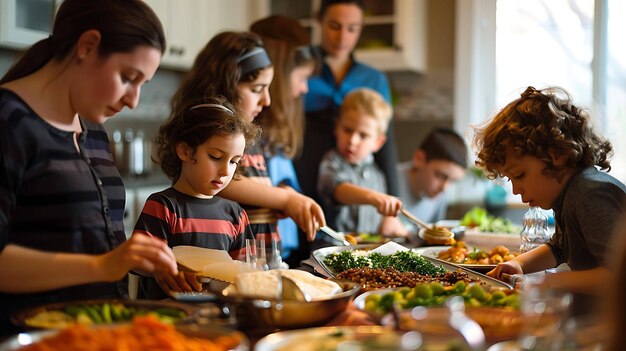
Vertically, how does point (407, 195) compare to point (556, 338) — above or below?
below

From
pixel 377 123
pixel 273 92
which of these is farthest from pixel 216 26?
pixel 273 92

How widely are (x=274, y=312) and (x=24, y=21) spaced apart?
2557 mm

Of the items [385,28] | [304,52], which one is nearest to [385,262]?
[304,52]

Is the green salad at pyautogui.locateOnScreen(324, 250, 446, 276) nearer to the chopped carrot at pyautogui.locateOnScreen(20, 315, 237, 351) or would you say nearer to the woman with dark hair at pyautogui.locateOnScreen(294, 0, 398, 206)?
the chopped carrot at pyautogui.locateOnScreen(20, 315, 237, 351)

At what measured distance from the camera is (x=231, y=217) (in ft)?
6.91

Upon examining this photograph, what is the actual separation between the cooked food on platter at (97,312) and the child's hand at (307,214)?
952 mm

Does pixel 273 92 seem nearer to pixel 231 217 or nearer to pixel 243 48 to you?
pixel 243 48

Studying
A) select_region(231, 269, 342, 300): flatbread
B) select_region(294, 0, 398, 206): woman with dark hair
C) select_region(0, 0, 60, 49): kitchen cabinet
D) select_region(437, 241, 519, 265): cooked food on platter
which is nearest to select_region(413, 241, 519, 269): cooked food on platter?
select_region(437, 241, 519, 265): cooked food on platter

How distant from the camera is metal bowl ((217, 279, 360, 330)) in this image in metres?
1.39

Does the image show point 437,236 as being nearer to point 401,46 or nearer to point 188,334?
point 188,334

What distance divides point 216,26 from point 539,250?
10.4 feet

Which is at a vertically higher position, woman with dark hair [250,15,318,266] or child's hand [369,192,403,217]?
woman with dark hair [250,15,318,266]

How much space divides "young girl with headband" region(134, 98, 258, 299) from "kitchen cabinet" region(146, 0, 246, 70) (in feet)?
7.53

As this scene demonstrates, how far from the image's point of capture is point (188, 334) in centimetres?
122
